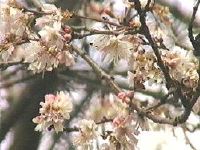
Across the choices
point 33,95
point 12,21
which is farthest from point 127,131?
point 33,95

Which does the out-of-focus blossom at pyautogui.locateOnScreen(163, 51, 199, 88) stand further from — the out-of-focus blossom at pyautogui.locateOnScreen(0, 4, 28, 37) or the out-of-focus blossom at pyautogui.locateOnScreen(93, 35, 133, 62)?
the out-of-focus blossom at pyautogui.locateOnScreen(0, 4, 28, 37)

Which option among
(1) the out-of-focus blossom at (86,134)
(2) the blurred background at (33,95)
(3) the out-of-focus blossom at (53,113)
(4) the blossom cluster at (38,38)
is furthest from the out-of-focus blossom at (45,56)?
(2) the blurred background at (33,95)

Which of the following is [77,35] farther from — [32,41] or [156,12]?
[156,12]

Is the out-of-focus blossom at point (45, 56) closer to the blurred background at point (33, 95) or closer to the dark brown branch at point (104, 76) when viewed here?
the dark brown branch at point (104, 76)

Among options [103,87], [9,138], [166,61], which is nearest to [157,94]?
[103,87]

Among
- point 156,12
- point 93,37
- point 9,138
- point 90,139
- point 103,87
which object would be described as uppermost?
point 93,37

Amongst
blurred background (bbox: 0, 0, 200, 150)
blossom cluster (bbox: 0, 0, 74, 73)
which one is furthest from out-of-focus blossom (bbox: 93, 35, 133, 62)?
blurred background (bbox: 0, 0, 200, 150)
